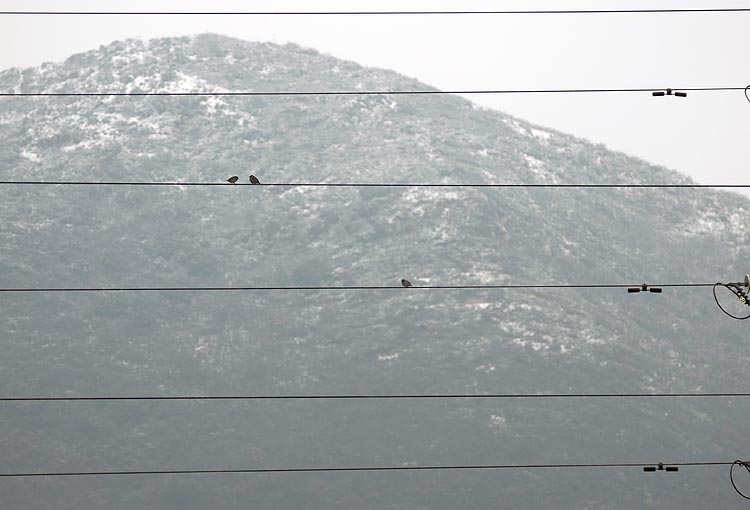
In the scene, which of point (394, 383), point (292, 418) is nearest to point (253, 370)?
point (292, 418)

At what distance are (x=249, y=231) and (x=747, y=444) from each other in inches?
2135

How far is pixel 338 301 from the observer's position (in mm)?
113750

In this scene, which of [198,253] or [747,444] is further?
[198,253]

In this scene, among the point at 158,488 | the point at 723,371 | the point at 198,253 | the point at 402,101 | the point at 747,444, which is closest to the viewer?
the point at 158,488

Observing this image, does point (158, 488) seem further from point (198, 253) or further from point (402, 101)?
point (402, 101)

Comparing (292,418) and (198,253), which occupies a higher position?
(198,253)

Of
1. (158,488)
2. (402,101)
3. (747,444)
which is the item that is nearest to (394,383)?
(158,488)

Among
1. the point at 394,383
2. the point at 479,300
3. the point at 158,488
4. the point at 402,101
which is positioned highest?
the point at 402,101

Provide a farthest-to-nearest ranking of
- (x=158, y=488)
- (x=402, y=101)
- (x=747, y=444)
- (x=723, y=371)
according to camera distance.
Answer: (x=402, y=101) < (x=723, y=371) < (x=747, y=444) < (x=158, y=488)

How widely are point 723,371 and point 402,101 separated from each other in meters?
55.6

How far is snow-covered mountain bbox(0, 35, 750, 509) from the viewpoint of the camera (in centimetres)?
9669

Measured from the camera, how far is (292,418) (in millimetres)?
104062

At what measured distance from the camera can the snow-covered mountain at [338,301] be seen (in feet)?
317

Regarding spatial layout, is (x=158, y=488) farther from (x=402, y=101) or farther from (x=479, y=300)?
(x=402, y=101)
